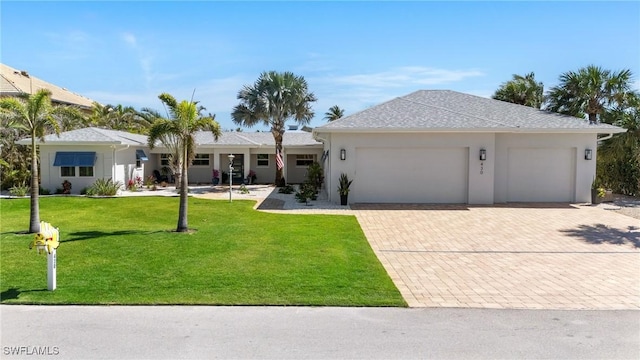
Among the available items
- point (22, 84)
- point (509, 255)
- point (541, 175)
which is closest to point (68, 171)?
point (509, 255)

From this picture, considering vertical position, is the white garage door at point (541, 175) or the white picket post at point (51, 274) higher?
the white garage door at point (541, 175)

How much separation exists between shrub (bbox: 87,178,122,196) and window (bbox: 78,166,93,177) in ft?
3.30

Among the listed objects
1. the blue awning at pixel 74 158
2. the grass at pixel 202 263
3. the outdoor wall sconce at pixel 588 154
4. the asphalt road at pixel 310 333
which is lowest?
the asphalt road at pixel 310 333

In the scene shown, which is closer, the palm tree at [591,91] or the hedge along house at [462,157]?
the hedge along house at [462,157]

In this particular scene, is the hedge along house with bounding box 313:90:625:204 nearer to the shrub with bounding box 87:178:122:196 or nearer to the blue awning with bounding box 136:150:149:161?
the shrub with bounding box 87:178:122:196

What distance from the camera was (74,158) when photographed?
885 inches

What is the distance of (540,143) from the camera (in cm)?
1861

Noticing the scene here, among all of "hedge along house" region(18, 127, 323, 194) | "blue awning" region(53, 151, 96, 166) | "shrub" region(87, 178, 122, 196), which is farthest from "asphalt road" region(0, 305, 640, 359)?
"hedge along house" region(18, 127, 323, 194)

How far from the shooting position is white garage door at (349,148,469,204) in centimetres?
1831

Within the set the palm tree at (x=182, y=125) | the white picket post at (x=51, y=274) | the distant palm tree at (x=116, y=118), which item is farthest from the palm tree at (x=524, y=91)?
the distant palm tree at (x=116, y=118)

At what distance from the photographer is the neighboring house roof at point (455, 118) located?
17.6 m

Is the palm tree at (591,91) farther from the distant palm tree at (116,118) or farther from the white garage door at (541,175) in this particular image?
the distant palm tree at (116,118)

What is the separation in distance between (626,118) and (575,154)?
257 cm

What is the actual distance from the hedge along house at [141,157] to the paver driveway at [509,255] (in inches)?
535
